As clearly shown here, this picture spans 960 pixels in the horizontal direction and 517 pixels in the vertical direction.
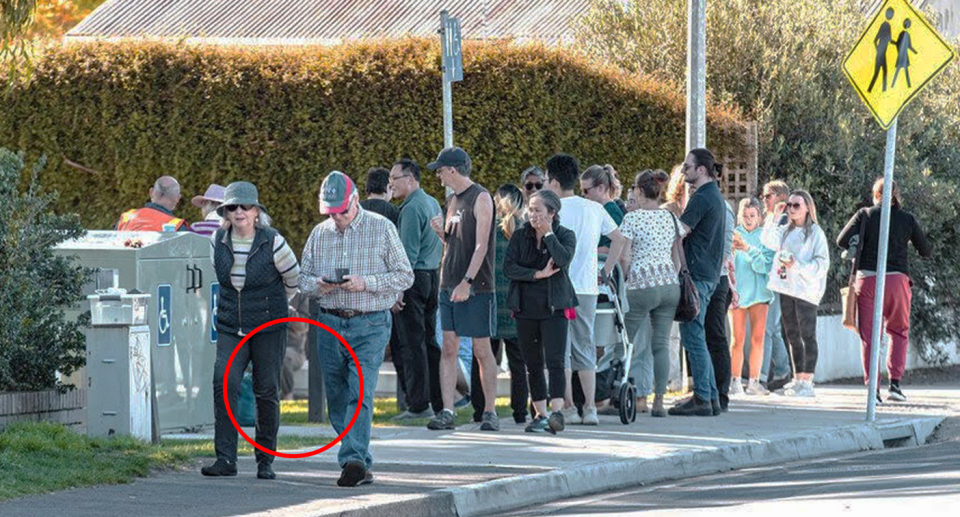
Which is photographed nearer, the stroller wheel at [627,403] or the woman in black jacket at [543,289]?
the woman in black jacket at [543,289]

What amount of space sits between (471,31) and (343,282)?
36.2m

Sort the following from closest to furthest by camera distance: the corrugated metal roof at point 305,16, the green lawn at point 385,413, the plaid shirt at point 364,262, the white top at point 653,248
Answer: the plaid shirt at point 364,262 < the white top at point 653,248 < the green lawn at point 385,413 < the corrugated metal roof at point 305,16

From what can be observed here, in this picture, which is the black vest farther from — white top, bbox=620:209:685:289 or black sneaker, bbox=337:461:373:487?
white top, bbox=620:209:685:289

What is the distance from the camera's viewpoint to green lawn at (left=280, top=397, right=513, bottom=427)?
14164mm

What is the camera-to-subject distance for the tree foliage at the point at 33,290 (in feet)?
39.5

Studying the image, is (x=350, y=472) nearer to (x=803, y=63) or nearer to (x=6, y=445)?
(x=6, y=445)

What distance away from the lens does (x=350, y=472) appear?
33.0 feet

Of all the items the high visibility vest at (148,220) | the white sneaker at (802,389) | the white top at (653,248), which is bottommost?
the white sneaker at (802,389)

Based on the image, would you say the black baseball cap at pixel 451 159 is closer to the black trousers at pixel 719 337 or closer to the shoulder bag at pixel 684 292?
the shoulder bag at pixel 684 292

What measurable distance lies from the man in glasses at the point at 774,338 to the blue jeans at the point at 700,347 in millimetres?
2237

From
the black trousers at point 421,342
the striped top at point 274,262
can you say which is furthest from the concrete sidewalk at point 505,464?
the striped top at point 274,262

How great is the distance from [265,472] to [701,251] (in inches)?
206

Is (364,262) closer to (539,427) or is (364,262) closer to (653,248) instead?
(539,427)

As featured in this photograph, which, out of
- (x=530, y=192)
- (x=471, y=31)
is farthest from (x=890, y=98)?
(x=471, y=31)
